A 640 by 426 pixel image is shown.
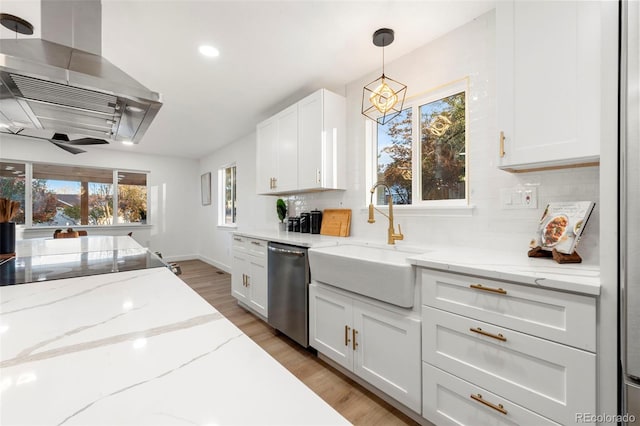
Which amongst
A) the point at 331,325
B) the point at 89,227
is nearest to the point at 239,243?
the point at 331,325

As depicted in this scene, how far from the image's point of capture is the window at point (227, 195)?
17.3 feet

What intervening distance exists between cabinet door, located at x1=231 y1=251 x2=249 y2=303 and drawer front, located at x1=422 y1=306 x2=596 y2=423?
7.17ft

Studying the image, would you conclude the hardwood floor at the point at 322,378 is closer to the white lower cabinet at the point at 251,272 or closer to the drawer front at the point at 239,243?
the white lower cabinet at the point at 251,272

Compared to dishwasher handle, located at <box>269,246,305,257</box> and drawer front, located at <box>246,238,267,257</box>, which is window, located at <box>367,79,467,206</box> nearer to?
dishwasher handle, located at <box>269,246,305,257</box>

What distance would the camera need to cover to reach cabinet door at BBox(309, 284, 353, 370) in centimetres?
183

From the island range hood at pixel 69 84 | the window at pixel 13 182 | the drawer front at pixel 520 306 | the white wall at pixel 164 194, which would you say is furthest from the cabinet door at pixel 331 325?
the window at pixel 13 182

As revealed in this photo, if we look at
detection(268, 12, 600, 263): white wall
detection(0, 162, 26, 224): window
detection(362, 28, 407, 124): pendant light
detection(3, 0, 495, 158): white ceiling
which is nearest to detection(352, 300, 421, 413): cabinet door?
detection(268, 12, 600, 263): white wall

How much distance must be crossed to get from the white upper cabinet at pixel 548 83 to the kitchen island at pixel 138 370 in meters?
1.57

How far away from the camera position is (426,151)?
2.19m

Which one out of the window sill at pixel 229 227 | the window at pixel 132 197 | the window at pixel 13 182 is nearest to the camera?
the window at pixel 13 182

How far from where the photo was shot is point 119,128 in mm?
1866

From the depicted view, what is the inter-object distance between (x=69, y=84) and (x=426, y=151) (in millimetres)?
2223

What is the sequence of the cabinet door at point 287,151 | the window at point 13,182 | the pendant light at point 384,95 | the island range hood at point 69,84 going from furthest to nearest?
the window at point 13,182
the cabinet door at point 287,151
the pendant light at point 384,95
the island range hood at point 69,84

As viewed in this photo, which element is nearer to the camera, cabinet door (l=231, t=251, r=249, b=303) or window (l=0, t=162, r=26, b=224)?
cabinet door (l=231, t=251, r=249, b=303)
